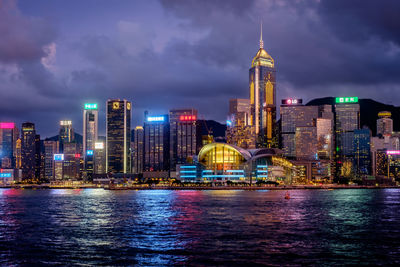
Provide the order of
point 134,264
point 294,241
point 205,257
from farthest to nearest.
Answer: point 294,241
point 205,257
point 134,264

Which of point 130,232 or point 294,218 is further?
point 294,218

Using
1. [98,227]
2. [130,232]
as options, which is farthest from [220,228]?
[98,227]

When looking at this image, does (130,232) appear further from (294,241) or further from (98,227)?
(294,241)

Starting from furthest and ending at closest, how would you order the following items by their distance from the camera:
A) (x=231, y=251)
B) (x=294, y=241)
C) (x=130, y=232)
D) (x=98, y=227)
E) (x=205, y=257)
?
(x=98, y=227)
(x=130, y=232)
(x=294, y=241)
(x=231, y=251)
(x=205, y=257)

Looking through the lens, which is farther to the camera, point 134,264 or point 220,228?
point 220,228

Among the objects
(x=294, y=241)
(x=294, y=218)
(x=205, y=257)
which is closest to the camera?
(x=205, y=257)

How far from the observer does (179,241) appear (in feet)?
183

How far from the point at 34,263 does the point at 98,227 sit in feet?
86.3

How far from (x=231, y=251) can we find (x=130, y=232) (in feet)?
64.7

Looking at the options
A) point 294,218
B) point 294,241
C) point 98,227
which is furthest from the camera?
point 294,218

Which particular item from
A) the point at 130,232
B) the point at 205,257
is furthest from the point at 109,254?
the point at 130,232

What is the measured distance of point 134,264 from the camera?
141ft

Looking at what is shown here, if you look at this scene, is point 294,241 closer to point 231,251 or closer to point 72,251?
point 231,251

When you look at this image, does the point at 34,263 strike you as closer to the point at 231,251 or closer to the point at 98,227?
the point at 231,251
